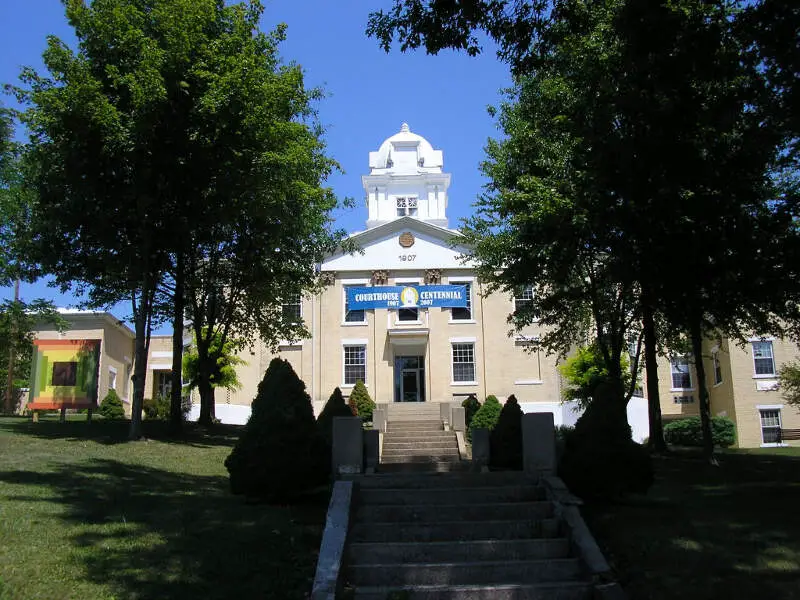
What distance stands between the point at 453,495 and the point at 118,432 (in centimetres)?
1328

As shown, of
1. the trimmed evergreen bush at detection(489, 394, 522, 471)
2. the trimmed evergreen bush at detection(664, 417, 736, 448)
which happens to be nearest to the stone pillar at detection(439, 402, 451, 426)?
the trimmed evergreen bush at detection(664, 417, 736, 448)

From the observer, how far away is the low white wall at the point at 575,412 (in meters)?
36.1

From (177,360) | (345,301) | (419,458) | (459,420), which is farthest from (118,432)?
(345,301)

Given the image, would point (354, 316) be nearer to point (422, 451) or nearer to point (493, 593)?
point (422, 451)

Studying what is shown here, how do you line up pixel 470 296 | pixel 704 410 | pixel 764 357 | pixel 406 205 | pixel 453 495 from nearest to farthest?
pixel 453 495
pixel 704 410
pixel 764 357
pixel 470 296
pixel 406 205

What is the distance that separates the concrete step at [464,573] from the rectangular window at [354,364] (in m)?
28.3

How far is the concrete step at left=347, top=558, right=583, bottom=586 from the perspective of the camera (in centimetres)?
907

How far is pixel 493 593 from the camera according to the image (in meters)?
8.59

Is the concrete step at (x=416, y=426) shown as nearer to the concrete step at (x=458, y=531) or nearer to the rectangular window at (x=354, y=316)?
the rectangular window at (x=354, y=316)

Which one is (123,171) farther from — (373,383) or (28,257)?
(373,383)

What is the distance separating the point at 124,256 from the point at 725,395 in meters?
29.6

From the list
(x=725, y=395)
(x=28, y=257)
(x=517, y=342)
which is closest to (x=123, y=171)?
(x=28, y=257)

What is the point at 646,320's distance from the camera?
66.0 ft

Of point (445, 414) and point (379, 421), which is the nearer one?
point (379, 421)
